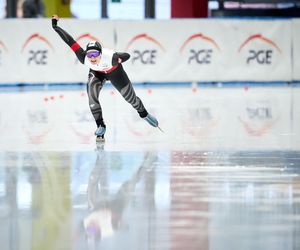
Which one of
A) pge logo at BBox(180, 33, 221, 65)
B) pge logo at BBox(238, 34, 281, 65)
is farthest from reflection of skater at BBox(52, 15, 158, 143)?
pge logo at BBox(238, 34, 281, 65)

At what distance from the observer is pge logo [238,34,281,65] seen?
60.1 feet

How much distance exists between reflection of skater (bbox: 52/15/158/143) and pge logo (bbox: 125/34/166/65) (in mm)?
8955

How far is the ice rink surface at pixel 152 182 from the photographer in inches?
160

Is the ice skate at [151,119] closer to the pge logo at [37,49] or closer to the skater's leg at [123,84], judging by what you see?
the skater's leg at [123,84]

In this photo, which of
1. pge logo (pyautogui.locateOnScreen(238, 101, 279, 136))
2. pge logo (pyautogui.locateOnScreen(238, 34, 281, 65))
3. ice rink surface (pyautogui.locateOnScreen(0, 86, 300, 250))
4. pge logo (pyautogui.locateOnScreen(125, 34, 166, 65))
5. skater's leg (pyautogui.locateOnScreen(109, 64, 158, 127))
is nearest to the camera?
ice rink surface (pyautogui.locateOnScreen(0, 86, 300, 250))

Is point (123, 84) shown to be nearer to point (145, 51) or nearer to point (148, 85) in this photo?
point (145, 51)

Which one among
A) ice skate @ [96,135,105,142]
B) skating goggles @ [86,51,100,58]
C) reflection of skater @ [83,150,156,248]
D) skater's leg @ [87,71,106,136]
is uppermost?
skating goggles @ [86,51,100,58]

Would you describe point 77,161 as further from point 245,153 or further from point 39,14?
point 39,14

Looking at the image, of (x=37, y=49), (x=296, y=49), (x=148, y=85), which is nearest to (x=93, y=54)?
(x=37, y=49)

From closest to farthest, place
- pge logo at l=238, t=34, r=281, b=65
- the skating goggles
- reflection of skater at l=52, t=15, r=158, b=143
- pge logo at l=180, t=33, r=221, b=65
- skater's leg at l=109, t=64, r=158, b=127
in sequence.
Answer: the skating goggles → reflection of skater at l=52, t=15, r=158, b=143 → skater's leg at l=109, t=64, r=158, b=127 → pge logo at l=180, t=33, r=221, b=65 → pge logo at l=238, t=34, r=281, b=65

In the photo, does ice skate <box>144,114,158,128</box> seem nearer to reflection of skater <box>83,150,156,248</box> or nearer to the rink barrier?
reflection of skater <box>83,150,156,248</box>

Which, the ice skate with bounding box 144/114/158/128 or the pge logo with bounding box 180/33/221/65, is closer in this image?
the ice skate with bounding box 144/114/158/128

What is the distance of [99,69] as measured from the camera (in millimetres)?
8523

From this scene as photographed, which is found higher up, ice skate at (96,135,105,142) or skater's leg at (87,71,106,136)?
skater's leg at (87,71,106,136)
